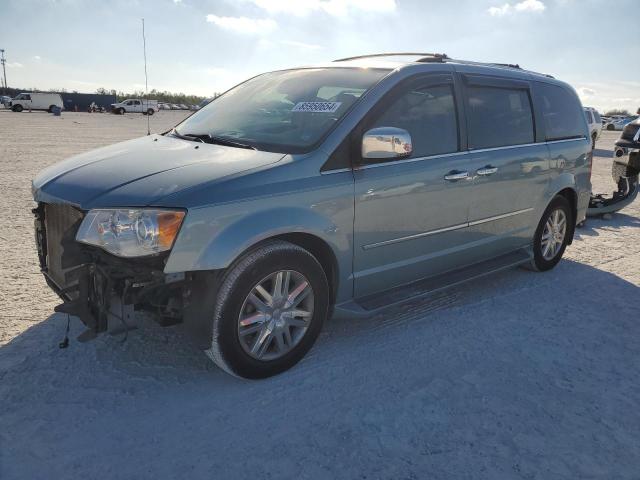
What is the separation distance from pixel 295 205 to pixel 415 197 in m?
1.03

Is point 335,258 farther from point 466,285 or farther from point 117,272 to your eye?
point 466,285

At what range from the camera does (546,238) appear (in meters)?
5.20

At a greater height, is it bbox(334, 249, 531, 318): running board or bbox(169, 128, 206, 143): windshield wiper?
bbox(169, 128, 206, 143): windshield wiper

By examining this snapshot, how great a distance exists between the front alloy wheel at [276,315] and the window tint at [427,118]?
1.19 meters

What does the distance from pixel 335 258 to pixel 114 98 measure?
80.3 metres

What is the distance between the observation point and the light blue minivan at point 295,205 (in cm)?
268

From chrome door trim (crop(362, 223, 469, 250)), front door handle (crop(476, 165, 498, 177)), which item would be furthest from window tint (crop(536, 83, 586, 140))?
chrome door trim (crop(362, 223, 469, 250))

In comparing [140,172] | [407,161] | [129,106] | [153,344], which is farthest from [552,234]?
[129,106]

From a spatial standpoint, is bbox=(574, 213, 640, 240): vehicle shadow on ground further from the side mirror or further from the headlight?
the headlight

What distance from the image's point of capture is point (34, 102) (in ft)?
176

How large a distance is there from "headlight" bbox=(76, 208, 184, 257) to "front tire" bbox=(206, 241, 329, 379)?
0.40 metres

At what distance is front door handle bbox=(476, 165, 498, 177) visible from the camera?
4.07 metres

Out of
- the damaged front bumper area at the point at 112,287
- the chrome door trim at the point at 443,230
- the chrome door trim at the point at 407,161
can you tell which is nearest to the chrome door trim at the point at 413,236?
the chrome door trim at the point at 443,230

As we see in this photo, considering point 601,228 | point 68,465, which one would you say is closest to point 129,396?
point 68,465
